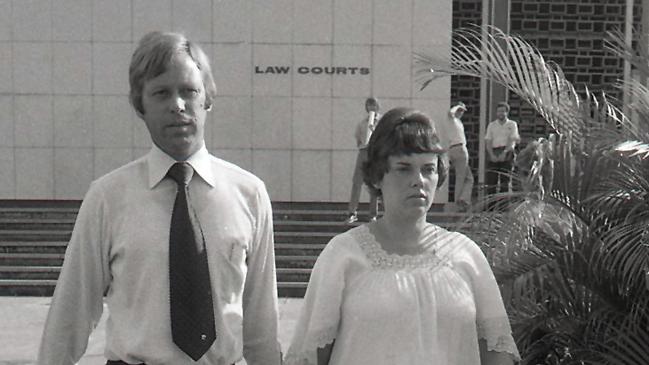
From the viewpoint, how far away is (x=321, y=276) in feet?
9.81

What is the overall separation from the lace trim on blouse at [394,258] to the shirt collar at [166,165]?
539 millimetres

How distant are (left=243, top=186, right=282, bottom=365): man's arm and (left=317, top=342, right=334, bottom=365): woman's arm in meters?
0.13

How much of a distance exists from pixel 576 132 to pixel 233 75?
1196cm

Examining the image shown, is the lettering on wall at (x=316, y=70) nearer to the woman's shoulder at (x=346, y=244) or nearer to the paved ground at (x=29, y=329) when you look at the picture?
the paved ground at (x=29, y=329)

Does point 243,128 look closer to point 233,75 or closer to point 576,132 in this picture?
point 233,75

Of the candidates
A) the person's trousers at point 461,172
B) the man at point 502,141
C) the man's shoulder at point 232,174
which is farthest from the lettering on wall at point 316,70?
the man's shoulder at point 232,174

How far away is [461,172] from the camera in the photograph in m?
14.8

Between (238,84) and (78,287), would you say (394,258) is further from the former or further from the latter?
(238,84)

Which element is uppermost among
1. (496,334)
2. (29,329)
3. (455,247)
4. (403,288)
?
(455,247)

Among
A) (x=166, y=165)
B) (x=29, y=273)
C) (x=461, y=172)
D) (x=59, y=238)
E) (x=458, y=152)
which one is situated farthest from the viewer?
(x=461, y=172)

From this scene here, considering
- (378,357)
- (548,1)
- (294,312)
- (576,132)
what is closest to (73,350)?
(378,357)

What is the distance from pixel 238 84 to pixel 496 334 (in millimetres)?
13743

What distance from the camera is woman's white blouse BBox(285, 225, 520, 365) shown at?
289 centimetres

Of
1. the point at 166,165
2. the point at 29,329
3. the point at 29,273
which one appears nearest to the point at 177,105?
the point at 166,165
